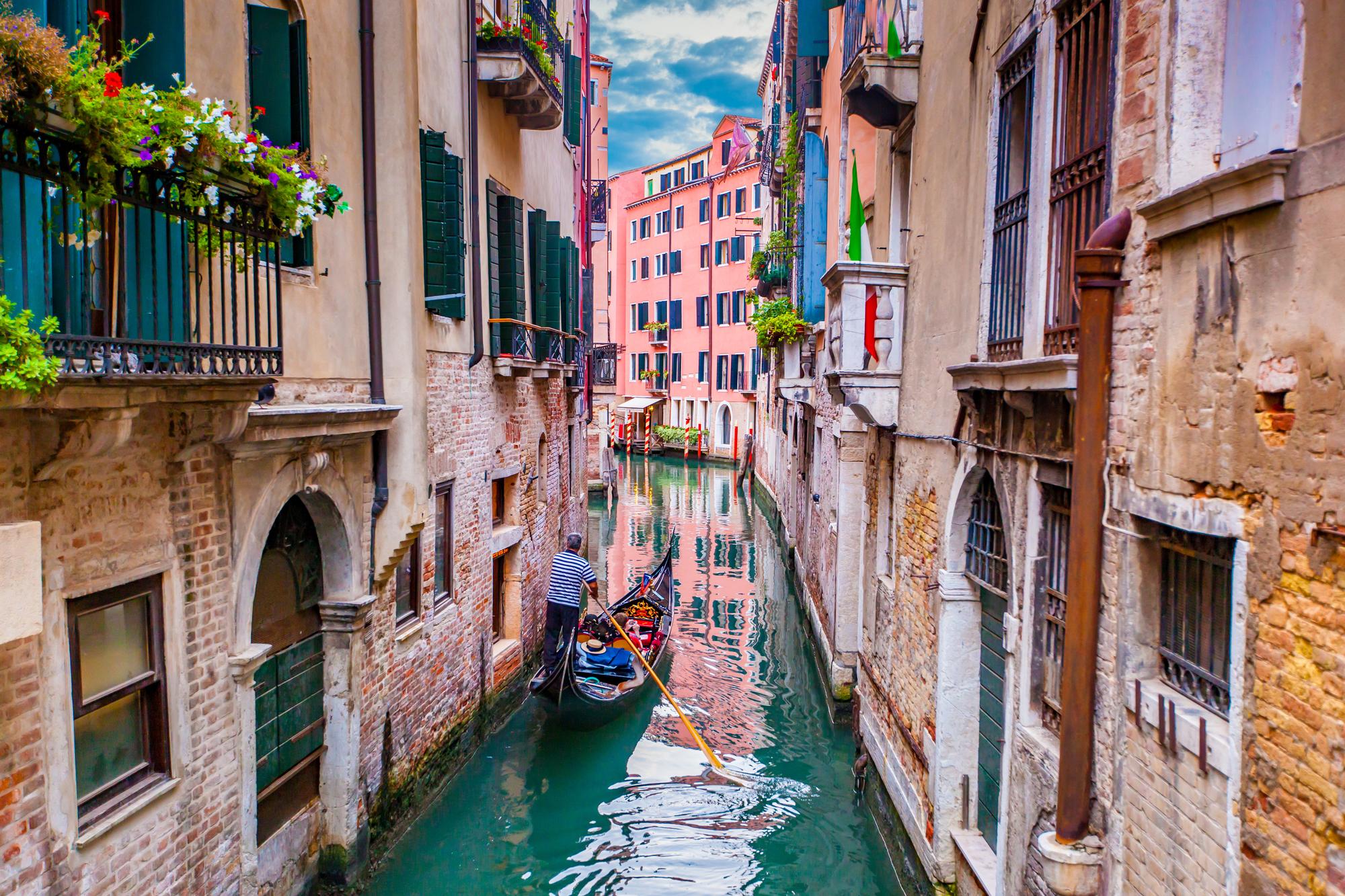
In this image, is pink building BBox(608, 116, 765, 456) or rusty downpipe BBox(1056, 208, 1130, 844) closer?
rusty downpipe BBox(1056, 208, 1130, 844)

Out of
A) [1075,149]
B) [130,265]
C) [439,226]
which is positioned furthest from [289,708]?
[1075,149]

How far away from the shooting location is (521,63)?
8.29m

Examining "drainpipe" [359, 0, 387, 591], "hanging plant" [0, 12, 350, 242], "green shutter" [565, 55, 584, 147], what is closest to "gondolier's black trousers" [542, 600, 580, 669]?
"drainpipe" [359, 0, 387, 591]

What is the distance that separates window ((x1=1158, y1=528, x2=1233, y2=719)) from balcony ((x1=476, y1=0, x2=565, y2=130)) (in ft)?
22.7

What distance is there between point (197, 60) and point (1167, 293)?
411 cm

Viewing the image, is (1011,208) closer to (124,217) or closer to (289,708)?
(124,217)

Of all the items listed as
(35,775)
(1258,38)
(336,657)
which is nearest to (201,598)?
(35,775)

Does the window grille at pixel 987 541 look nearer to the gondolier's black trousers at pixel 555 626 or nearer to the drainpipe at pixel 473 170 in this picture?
the gondolier's black trousers at pixel 555 626

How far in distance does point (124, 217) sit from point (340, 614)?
3170 millimetres

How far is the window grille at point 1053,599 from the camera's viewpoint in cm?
421

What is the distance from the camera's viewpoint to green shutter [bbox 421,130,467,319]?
673cm

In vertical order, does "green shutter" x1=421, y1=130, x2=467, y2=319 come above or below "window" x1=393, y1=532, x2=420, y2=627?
above

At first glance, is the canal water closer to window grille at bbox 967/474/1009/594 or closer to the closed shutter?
the closed shutter

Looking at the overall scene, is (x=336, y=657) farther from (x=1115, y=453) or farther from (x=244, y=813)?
(x=1115, y=453)
